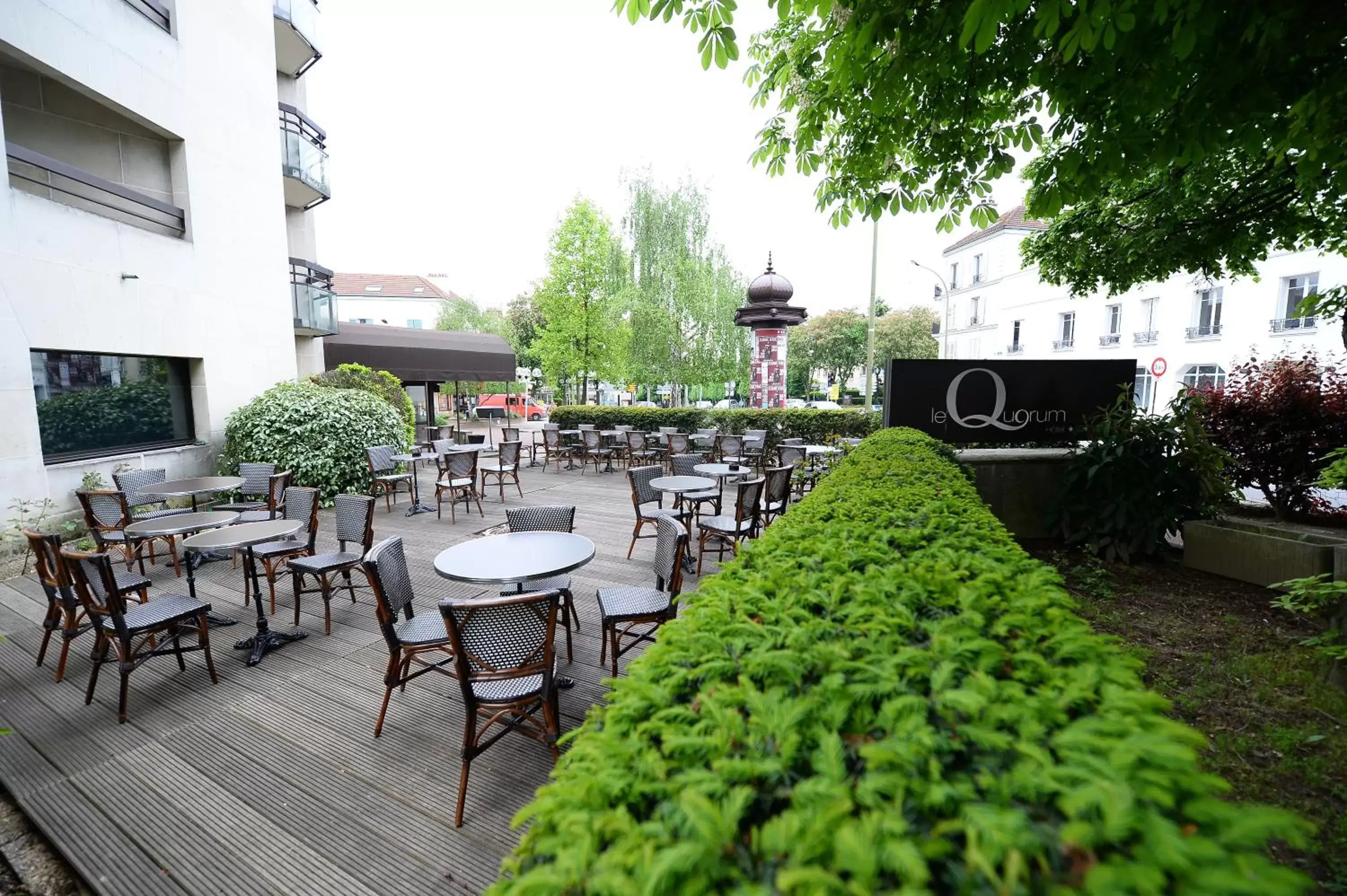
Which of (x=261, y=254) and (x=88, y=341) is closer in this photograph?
(x=88, y=341)

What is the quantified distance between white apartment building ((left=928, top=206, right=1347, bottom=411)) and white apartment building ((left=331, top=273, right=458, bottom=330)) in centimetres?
3723

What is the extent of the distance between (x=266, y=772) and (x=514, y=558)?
5.31 feet

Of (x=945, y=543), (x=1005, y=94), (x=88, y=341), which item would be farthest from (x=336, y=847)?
(x=88, y=341)

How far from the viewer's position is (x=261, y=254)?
10.3 meters

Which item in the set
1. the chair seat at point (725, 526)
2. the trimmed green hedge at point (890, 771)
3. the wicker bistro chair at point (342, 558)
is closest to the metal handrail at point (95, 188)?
the wicker bistro chair at point (342, 558)

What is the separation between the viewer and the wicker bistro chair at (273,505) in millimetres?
6078

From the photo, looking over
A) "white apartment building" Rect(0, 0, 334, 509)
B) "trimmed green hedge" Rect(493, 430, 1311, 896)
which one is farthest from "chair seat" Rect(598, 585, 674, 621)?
"white apartment building" Rect(0, 0, 334, 509)

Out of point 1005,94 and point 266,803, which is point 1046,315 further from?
point 266,803

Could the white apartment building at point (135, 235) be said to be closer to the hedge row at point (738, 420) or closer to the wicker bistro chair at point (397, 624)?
the wicker bistro chair at point (397, 624)

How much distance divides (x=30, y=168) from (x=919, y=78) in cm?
989

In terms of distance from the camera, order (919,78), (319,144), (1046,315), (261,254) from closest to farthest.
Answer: (919,78), (261,254), (319,144), (1046,315)

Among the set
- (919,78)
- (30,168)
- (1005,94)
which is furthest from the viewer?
(30,168)

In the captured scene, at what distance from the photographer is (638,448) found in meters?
12.6

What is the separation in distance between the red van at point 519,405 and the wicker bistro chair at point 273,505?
26.1 meters
